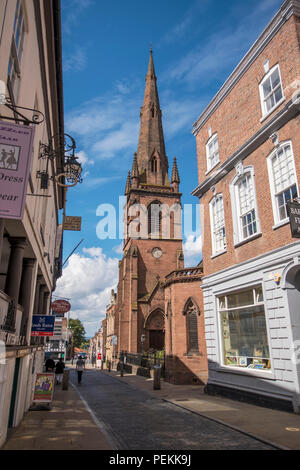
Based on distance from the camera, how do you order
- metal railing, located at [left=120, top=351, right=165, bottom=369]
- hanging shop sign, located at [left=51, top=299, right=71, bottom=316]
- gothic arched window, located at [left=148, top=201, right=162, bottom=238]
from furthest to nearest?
gothic arched window, located at [left=148, top=201, right=162, bottom=238] → metal railing, located at [left=120, top=351, right=165, bottom=369] → hanging shop sign, located at [left=51, top=299, right=71, bottom=316]

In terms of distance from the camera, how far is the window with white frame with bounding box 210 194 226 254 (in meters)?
15.0

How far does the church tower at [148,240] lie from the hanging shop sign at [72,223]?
989 inches

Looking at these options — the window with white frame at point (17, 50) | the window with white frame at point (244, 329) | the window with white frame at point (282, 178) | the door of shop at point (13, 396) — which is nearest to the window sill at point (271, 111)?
the window with white frame at point (282, 178)

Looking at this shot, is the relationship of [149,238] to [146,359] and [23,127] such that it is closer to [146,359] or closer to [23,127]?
[146,359]

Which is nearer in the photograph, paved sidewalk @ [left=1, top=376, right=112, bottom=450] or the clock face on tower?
paved sidewalk @ [left=1, top=376, right=112, bottom=450]

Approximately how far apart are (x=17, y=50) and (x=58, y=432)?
9018mm

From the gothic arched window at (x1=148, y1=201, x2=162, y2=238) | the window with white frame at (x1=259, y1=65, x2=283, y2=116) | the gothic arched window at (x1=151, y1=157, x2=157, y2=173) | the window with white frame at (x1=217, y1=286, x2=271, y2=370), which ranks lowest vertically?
the window with white frame at (x1=217, y1=286, x2=271, y2=370)

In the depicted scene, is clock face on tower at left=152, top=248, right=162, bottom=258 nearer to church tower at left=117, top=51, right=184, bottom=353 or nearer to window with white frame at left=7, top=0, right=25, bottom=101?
church tower at left=117, top=51, right=184, bottom=353

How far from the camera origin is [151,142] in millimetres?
50688

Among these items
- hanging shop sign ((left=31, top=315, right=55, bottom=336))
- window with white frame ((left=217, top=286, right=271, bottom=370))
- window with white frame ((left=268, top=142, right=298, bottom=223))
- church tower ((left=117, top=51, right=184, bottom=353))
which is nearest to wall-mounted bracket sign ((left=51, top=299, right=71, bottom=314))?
hanging shop sign ((left=31, top=315, right=55, bottom=336))

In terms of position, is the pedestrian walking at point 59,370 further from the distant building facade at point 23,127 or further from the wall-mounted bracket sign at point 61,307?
the distant building facade at point 23,127

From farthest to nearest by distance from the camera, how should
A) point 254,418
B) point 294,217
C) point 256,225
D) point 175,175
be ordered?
A: 1. point 175,175
2. point 256,225
3. point 254,418
4. point 294,217

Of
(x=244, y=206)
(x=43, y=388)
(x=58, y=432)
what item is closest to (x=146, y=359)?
(x=43, y=388)

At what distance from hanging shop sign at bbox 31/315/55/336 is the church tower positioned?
88.1 ft
